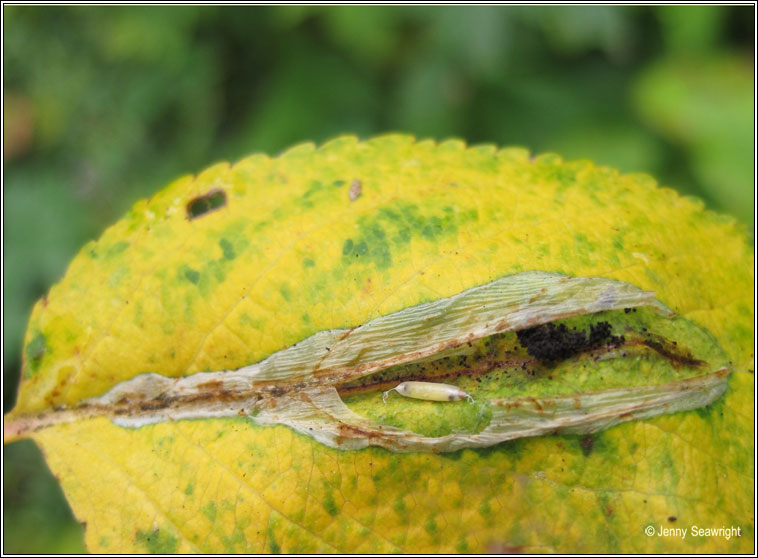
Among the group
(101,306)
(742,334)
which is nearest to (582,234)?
(742,334)

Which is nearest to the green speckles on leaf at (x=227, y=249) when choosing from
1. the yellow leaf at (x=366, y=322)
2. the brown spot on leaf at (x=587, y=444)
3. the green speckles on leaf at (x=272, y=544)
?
the yellow leaf at (x=366, y=322)

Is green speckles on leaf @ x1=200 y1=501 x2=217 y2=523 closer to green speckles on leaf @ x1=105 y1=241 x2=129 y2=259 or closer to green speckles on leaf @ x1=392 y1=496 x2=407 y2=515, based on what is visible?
green speckles on leaf @ x1=392 y1=496 x2=407 y2=515

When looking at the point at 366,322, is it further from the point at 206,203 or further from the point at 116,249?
the point at 116,249

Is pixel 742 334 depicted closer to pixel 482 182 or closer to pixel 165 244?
pixel 482 182

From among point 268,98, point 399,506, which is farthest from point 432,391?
point 268,98

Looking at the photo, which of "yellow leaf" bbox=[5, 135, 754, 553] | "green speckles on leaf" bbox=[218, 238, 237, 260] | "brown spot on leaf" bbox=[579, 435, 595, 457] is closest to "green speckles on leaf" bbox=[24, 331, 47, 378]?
"yellow leaf" bbox=[5, 135, 754, 553]

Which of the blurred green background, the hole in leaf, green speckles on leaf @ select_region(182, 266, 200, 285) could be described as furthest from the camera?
the blurred green background
